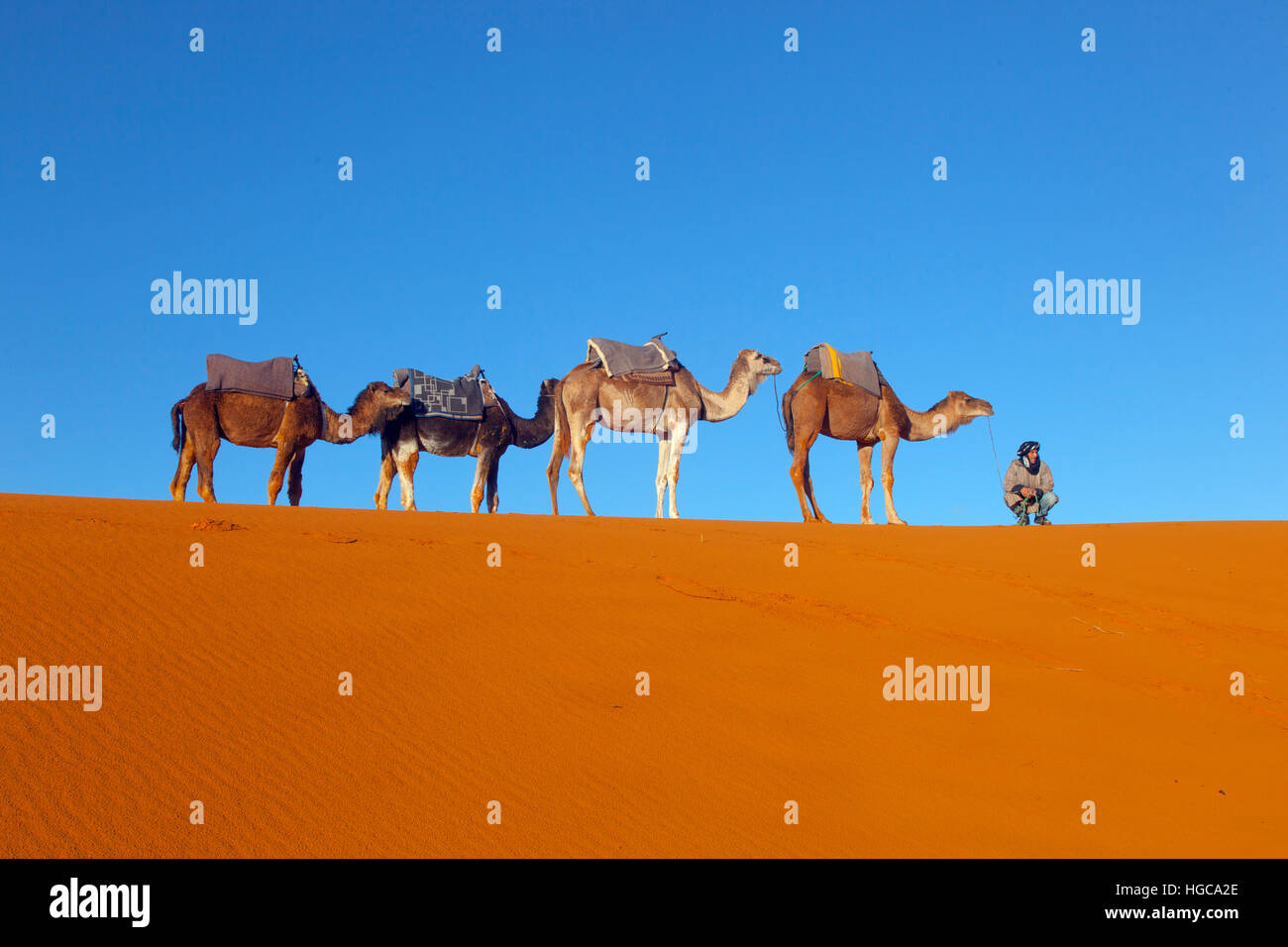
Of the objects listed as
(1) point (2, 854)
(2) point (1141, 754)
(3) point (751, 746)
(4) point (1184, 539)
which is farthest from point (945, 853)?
(4) point (1184, 539)

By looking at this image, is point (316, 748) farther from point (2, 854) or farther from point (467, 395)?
point (467, 395)

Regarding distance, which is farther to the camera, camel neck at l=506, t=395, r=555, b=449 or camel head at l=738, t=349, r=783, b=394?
camel neck at l=506, t=395, r=555, b=449

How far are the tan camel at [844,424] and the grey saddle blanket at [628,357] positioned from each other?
232 cm

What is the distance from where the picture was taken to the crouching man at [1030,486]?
18328 millimetres

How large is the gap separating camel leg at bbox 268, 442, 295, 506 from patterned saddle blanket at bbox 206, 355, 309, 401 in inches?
34.0

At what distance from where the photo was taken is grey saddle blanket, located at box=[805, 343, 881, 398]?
20.1 m

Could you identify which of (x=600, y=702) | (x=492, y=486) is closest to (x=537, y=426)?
(x=492, y=486)

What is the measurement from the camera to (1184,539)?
15.8 m

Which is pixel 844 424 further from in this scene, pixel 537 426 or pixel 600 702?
pixel 600 702

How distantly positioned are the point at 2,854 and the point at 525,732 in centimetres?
333

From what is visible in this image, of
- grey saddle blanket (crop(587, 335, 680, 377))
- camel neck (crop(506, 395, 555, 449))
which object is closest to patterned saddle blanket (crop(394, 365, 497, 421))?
camel neck (crop(506, 395, 555, 449))

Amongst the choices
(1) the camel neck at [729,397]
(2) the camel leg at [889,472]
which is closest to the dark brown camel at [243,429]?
(1) the camel neck at [729,397]

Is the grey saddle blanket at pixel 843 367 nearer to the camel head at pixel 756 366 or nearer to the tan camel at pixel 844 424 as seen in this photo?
the tan camel at pixel 844 424

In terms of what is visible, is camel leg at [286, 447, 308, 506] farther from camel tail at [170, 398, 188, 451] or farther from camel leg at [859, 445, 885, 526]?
camel leg at [859, 445, 885, 526]
